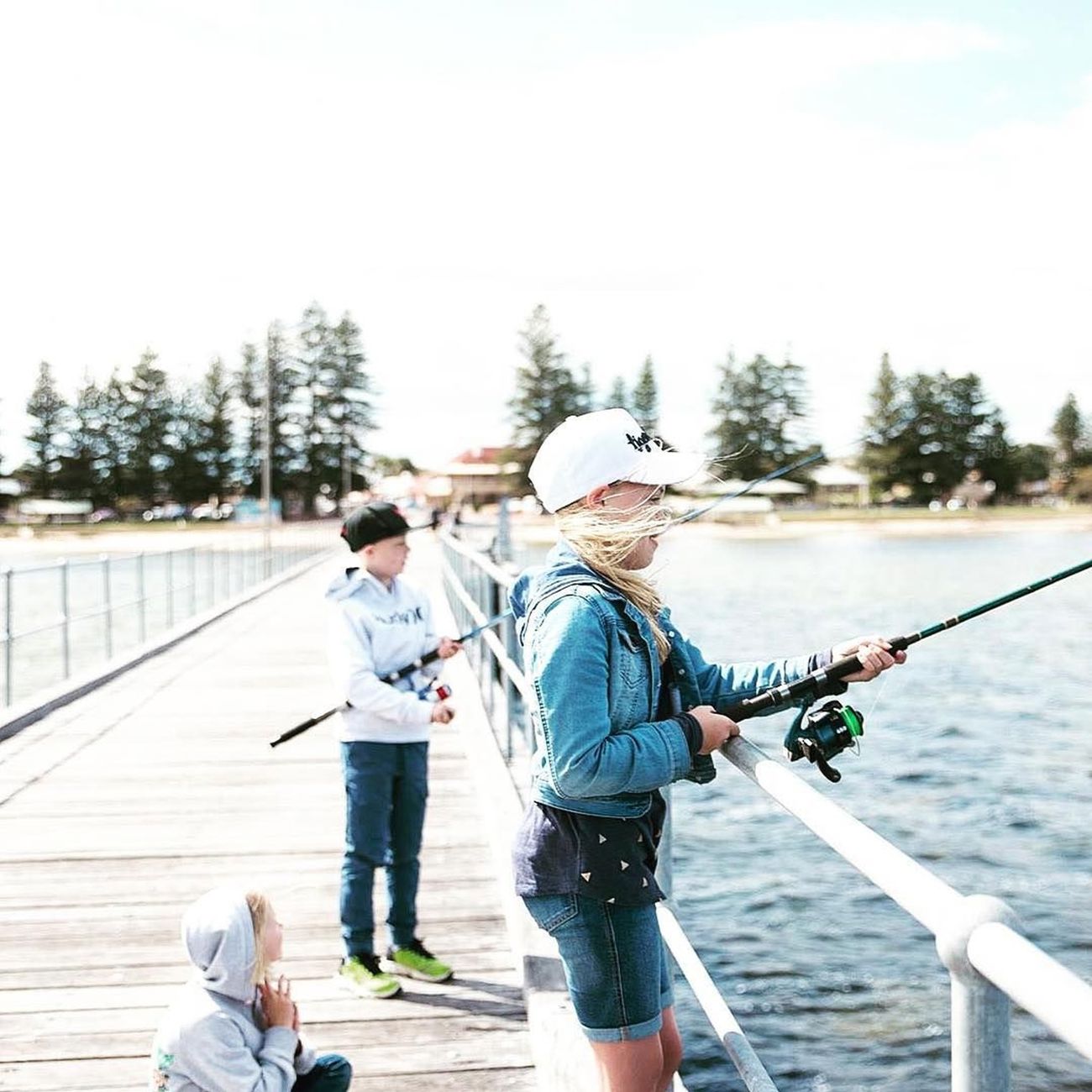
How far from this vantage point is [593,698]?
2037mm

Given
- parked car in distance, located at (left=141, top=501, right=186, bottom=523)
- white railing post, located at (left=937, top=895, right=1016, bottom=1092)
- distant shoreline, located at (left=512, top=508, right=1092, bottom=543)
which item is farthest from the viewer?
parked car in distance, located at (left=141, top=501, right=186, bottom=523)

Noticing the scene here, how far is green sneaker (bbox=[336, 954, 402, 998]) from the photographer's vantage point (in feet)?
12.9

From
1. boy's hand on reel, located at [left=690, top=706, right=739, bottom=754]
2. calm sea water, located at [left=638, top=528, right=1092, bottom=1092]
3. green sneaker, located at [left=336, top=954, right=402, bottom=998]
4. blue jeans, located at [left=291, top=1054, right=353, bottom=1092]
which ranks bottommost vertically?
calm sea water, located at [left=638, top=528, right=1092, bottom=1092]

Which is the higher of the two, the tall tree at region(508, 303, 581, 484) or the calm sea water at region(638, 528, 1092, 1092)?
the tall tree at region(508, 303, 581, 484)

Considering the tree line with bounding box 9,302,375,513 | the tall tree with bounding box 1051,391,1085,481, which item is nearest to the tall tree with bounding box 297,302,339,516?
the tree line with bounding box 9,302,375,513

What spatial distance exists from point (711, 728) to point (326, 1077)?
4.39ft

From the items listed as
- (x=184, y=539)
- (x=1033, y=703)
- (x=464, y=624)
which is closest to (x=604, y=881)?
(x=464, y=624)

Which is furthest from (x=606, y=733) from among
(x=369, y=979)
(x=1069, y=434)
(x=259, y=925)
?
(x=1069, y=434)

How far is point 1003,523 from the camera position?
90.6m

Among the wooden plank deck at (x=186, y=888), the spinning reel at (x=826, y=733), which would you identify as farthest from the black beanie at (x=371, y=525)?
the spinning reel at (x=826, y=733)

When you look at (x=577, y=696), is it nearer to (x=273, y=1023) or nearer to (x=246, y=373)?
(x=273, y=1023)

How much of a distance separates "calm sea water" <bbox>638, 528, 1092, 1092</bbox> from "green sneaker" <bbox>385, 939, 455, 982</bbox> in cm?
142

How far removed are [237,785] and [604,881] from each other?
5140mm

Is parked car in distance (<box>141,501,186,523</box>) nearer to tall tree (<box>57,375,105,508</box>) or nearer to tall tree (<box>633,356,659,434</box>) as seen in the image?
tall tree (<box>57,375,105,508</box>)
